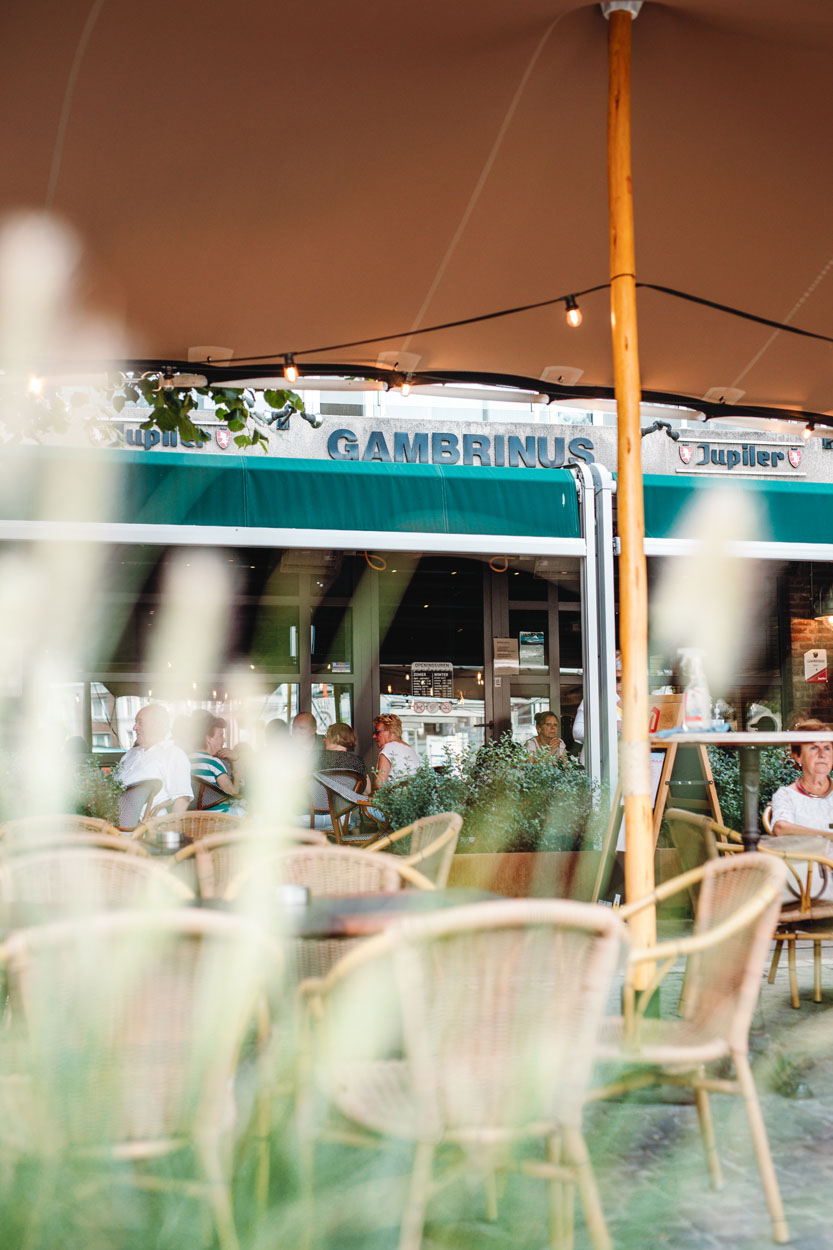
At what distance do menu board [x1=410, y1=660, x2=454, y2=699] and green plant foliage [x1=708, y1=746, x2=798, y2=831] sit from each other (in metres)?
4.90

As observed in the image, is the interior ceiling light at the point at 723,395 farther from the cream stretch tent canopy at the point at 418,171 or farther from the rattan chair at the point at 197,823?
the rattan chair at the point at 197,823

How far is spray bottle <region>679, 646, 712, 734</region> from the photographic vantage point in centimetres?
375

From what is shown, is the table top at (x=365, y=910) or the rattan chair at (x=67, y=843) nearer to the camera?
the table top at (x=365, y=910)

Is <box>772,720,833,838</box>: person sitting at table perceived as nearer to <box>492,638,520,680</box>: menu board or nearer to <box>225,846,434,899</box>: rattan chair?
<box>225,846,434,899</box>: rattan chair

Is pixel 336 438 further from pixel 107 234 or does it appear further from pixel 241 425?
pixel 107 234

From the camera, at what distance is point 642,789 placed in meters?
3.39

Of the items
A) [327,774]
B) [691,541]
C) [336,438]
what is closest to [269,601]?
[336,438]

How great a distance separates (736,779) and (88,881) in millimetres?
4482

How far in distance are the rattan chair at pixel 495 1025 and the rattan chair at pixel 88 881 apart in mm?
856

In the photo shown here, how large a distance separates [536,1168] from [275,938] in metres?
0.68

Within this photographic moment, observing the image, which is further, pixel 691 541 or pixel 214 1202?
pixel 691 541

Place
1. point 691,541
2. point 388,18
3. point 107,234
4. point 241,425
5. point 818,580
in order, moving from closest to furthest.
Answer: point 388,18 → point 107,234 → point 241,425 → point 691,541 → point 818,580

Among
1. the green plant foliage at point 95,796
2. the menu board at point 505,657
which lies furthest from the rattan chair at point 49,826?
the menu board at point 505,657

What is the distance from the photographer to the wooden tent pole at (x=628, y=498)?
3396 mm
